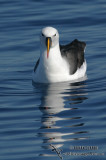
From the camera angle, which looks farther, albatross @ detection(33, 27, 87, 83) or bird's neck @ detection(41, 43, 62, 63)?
bird's neck @ detection(41, 43, 62, 63)

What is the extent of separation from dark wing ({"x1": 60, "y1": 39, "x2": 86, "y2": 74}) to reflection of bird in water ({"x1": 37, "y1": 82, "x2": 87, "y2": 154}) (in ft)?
2.00

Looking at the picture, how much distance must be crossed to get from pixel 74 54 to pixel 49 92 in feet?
6.10

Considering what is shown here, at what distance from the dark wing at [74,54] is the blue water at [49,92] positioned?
399mm

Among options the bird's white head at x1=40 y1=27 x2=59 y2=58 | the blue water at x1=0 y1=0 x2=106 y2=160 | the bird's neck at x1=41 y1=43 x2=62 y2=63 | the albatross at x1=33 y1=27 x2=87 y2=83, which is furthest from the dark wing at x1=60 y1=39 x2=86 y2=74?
the bird's white head at x1=40 y1=27 x2=59 y2=58

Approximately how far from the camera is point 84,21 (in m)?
19.6

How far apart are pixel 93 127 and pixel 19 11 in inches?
403

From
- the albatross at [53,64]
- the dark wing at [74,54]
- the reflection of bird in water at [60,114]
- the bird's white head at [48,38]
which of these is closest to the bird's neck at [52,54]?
the albatross at [53,64]

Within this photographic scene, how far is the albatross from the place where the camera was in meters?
14.2

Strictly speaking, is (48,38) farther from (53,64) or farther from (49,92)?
(49,92)

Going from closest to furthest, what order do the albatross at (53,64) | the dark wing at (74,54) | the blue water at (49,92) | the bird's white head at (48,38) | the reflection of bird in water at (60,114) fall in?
the blue water at (49,92) < the reflection of bird in water at (60,114) < the bird's white head at (48,38) < the albatross at (53,64) < the dark wing at (74,54)

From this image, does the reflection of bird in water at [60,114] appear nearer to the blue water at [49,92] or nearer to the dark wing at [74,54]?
the blue water at [49,92]

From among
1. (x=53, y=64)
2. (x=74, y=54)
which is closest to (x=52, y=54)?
(x=53, y=64)

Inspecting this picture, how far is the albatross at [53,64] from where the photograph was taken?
14.2 meters

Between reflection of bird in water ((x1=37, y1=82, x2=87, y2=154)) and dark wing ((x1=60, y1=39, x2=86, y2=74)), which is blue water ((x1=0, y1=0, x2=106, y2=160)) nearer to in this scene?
reflection of bird in water ((x1=37, y1=82, x2=87, y2=154))
